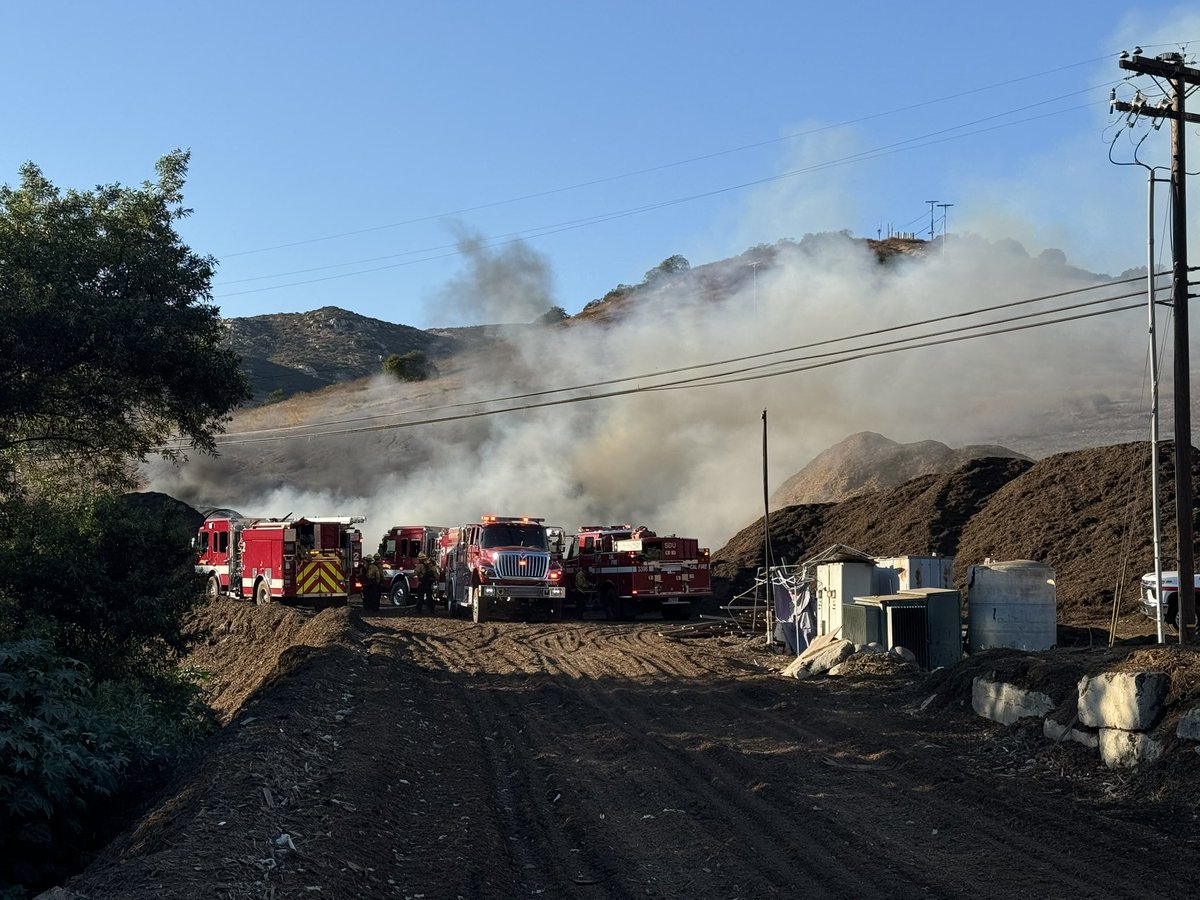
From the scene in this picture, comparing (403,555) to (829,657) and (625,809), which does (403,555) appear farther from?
(625,809)

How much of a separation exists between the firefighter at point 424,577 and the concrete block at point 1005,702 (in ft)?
88.1

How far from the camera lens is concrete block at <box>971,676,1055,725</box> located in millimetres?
13297

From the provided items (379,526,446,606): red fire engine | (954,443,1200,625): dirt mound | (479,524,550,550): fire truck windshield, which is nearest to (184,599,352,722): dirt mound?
(479,524,550,550): fire truck windshield

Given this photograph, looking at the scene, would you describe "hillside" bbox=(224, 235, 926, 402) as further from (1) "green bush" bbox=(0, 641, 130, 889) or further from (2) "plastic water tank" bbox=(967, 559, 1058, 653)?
(1) "green bush" bbox=(0, 641, 130, 889)

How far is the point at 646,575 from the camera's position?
3534 centimetres

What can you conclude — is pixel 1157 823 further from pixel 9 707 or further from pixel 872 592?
pixel 872 592

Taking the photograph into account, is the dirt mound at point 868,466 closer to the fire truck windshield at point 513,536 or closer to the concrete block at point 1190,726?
the fire truck windshield at point 513,536

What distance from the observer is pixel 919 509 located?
41.1m

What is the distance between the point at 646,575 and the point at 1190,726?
25098 mm

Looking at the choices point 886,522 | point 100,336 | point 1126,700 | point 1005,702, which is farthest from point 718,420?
point 1126,700

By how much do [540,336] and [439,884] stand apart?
10105 centimetres

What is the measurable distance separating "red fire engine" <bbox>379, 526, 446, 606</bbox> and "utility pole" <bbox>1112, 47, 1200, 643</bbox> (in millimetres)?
25820

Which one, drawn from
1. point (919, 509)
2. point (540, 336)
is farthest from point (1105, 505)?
point (540, 336)

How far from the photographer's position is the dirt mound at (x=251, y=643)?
2161 centimetres
